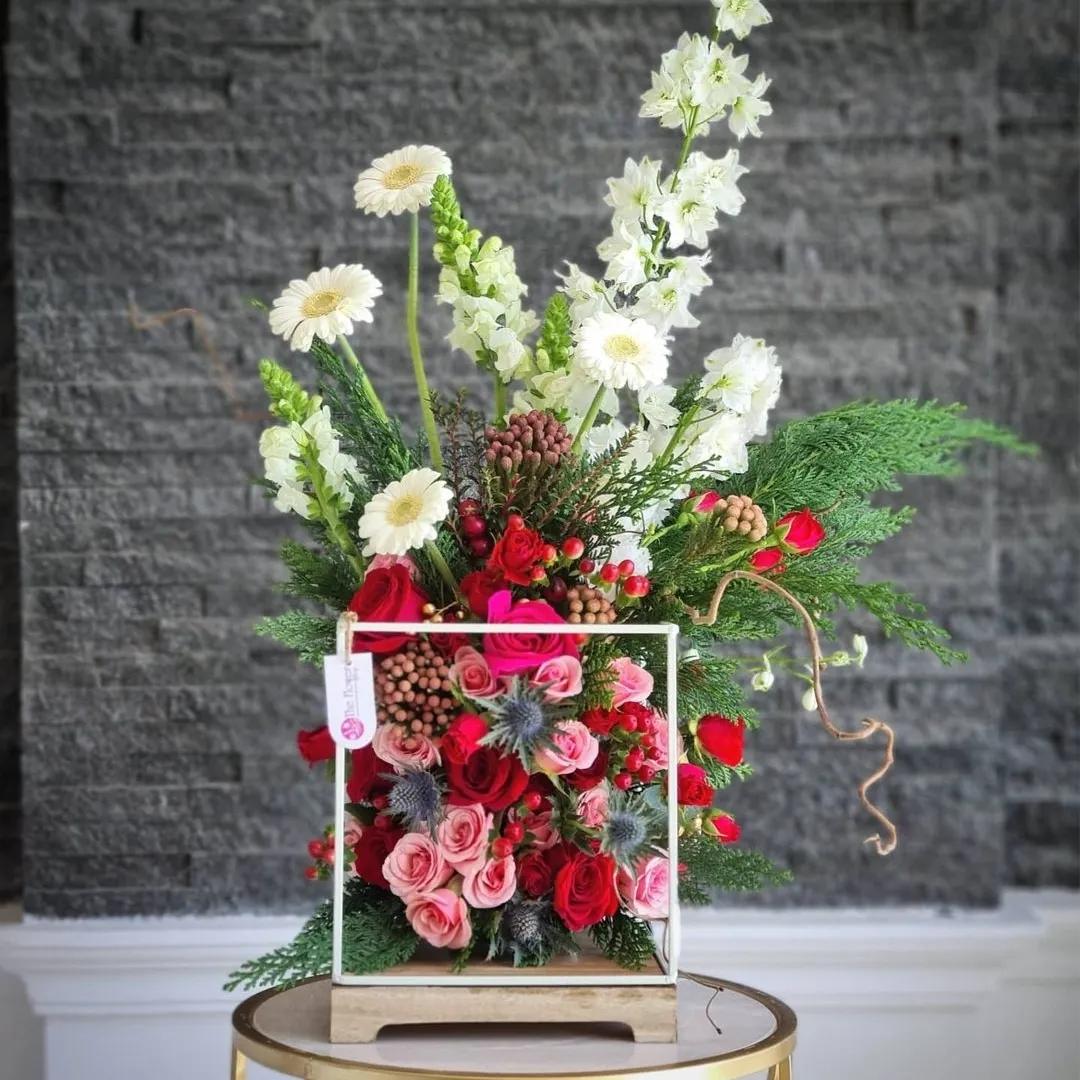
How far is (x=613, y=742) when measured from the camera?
37.3 inches

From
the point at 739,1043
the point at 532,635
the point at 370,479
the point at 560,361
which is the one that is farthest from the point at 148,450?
the point at 739,1043

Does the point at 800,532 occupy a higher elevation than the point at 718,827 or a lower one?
higher

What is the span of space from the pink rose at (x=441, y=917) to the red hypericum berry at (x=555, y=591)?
22 centimetres

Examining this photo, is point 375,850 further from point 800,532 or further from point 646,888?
point 800,532

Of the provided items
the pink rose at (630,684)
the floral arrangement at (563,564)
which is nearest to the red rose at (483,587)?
the floral arrangement at (563,564)

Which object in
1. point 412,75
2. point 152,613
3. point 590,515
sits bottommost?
point 152,613

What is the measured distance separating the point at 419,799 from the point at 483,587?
161 mm

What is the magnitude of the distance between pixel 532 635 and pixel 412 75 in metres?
1.05

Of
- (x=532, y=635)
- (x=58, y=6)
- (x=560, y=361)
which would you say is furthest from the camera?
(x=58, y=6)

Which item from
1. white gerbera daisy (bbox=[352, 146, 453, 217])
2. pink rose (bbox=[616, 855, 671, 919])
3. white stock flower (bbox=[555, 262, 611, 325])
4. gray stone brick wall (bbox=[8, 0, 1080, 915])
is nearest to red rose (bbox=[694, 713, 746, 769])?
pink rose (bbox=[616, 855, 671, 919])

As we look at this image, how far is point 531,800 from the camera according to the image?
92 cm

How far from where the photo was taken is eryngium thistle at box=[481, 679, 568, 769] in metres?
0.90

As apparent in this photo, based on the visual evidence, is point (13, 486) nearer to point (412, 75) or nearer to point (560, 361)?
point (412, 75)

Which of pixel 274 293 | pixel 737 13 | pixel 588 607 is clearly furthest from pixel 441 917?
pixel 274 293
